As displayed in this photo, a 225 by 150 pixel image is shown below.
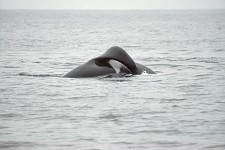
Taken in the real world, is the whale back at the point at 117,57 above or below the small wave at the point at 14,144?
above

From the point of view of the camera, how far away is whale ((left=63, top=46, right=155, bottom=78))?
16.0m

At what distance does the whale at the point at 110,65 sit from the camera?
16.0m

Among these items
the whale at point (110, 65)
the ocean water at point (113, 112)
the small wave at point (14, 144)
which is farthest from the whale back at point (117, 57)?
the small wave at point (14, 144)

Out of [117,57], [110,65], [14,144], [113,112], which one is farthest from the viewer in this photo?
[110,65]

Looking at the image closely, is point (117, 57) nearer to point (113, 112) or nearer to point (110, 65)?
point (110, 65)

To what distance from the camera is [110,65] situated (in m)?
16.4

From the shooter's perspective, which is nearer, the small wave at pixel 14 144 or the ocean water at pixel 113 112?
the small wave at pixel 14 144

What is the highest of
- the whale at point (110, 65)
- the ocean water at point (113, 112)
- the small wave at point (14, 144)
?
the whale at point (110, 65)

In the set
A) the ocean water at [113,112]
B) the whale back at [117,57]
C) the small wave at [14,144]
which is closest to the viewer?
the small wave at [14,144]

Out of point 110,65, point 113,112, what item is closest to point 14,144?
point 113,112

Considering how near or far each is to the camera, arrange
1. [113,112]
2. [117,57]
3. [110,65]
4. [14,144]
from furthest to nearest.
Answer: [110,65]
[117,57]
[113,112]
[14,144]

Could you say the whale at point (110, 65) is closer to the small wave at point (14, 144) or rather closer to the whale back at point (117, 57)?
the whale back at point (117, 57)

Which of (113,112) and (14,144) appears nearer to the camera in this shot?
(14,144)

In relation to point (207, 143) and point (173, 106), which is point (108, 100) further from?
point (207, 143)
